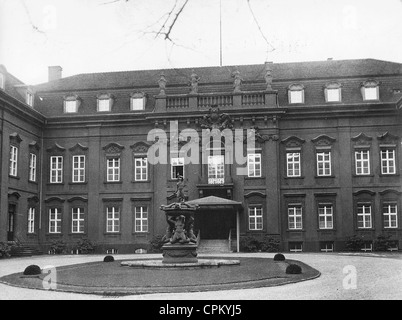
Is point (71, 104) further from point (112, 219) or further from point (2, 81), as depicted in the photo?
point (112, 219)

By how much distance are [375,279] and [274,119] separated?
20.1 meters

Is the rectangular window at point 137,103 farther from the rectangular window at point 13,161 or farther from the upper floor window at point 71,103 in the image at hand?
the rectangular window at point 13,161

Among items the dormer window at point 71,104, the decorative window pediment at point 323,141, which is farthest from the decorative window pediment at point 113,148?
the decorative window pediment at point 323,141

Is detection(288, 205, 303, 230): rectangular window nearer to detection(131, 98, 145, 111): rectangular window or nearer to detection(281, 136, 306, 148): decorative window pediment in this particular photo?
detection(281, 136, 306, 148): decorative window pediment

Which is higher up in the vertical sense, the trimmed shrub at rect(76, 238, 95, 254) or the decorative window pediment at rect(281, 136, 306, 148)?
the decorative window pediment at rect(281, 136, 306, 148)

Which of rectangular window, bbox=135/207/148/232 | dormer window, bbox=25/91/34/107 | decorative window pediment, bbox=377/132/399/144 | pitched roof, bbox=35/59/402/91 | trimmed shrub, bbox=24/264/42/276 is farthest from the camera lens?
pitched roof, bbox=35/59/402/91

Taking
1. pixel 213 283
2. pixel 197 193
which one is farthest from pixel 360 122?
pixel 213 283

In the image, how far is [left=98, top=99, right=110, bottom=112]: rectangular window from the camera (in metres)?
36.7

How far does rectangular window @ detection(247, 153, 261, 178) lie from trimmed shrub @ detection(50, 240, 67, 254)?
12.1 meters

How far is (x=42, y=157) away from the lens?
118 feet

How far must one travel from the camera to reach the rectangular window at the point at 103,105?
1443 inches

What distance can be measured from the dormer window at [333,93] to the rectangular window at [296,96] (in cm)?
152

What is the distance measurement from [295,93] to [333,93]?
2304mm

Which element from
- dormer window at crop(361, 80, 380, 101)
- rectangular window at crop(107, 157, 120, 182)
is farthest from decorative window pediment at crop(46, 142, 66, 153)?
dormer window at crop(361, 80, 380, 101)
